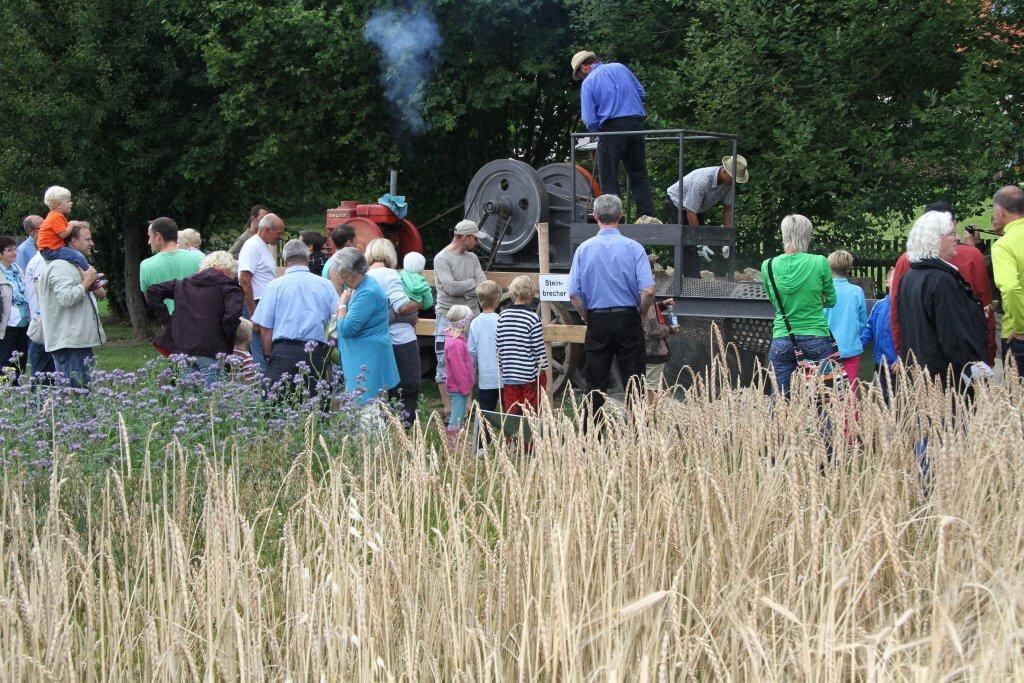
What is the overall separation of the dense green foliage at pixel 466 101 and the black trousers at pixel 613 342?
5820 mm

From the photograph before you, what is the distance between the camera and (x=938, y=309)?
5770mm

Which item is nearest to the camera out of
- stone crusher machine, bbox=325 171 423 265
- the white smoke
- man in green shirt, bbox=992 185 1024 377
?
man in green shirt, bbox=992 185 1024 377

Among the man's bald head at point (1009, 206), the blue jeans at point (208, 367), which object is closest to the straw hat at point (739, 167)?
the man's bald head at point (1009, 206)

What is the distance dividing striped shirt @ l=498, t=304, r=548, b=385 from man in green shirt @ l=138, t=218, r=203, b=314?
212cm

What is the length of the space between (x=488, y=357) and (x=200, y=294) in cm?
182

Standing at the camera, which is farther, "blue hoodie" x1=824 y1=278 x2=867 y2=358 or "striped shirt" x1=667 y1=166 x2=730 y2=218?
"striped shirt" x1=667 y1=166 x2=730 y2=218

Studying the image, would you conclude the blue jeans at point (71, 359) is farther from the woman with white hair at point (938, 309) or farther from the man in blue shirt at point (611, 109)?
the woman with white hair at point (938, 309)

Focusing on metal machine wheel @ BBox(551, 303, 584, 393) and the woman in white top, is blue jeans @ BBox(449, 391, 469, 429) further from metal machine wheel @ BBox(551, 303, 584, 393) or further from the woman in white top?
metal machine wheel @ BBox(551, 303, 584, 393)

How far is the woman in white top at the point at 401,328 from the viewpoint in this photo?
8211 mm

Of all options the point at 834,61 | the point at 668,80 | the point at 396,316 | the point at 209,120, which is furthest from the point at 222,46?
the point at 396,316

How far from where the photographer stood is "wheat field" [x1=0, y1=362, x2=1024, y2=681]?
2.94 meters

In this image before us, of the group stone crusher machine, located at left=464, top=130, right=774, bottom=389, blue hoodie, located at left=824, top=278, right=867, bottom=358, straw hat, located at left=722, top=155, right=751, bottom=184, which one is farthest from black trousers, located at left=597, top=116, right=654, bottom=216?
blue hoodie, located at left=824, top=278, right=867, bottom=358

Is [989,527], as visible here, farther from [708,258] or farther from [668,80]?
[668,80]

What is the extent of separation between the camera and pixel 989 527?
12.6 feet
